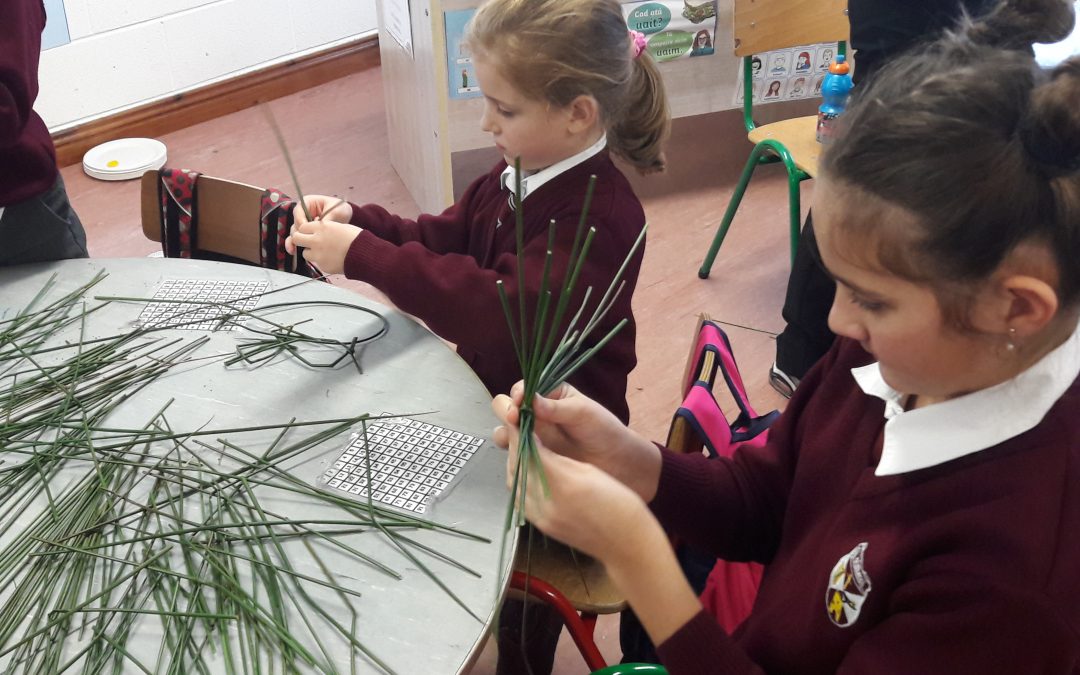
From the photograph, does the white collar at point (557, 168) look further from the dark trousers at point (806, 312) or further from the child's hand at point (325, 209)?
the dark trousers at point (806, 312)

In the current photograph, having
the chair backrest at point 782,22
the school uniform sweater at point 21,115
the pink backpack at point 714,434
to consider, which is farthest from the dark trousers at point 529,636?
the chair backrest at point 782,22

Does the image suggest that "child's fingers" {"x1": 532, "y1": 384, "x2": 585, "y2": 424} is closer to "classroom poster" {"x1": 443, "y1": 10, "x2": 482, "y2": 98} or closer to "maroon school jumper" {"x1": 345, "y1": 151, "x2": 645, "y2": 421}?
"maroon school jumper" {"x1": 345, "y1": 151, "x2": 645, "y2": 421}

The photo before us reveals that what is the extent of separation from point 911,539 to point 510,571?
1.37 feet

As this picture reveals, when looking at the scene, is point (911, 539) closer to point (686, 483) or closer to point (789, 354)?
point (686, 483)

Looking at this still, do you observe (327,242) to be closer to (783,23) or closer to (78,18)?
(783,23)

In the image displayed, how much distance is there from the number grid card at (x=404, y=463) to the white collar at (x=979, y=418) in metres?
0.51

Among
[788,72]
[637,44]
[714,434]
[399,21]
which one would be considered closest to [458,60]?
[399,21]

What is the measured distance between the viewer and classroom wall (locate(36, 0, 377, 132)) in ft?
12.8

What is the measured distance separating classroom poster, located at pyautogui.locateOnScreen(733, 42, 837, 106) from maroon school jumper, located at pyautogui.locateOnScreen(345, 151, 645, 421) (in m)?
2.11

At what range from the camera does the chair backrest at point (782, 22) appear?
9.68 ft

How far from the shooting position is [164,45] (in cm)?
414

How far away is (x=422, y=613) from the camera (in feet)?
3.43

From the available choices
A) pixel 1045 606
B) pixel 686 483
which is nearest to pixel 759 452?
pixel 686 483

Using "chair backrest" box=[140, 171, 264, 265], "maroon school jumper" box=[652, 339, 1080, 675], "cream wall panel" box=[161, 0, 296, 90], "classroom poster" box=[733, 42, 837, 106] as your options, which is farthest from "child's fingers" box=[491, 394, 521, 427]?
"cream wall panel" box=[161, 0, 296, 90]
